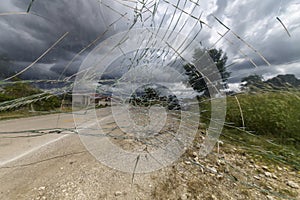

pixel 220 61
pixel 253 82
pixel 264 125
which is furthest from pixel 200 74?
pixel 264 125

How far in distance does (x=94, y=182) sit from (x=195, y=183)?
810 mm

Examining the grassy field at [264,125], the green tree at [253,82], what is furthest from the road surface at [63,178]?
the green tree at [253,82]

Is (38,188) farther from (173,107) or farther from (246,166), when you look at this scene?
(246,166)

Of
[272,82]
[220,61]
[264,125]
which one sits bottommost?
[264,125]

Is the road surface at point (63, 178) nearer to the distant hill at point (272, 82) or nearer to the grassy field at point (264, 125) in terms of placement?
the grassy field at point (264, 125)

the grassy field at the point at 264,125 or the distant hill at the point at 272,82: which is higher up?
the distant hill at the point at 272,82

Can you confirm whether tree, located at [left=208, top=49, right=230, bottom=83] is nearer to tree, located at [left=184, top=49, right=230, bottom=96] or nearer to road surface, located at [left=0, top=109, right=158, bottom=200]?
tree, located at [left=184, top=49, right=230, bottom=96]

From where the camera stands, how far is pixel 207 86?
2.87ft

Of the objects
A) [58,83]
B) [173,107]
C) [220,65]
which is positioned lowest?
[173,107]

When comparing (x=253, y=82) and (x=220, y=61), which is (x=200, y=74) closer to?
(x=220, y=61)

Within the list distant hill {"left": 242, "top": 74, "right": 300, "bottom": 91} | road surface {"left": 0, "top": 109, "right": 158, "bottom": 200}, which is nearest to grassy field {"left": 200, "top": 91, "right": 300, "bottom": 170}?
distant hill {"left": 242, "top": 74, "right": 300, "bottom": 91}

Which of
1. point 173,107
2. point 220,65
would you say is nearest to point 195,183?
point 173,107

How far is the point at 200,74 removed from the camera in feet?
2.87

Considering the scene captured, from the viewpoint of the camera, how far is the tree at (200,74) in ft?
2.72
